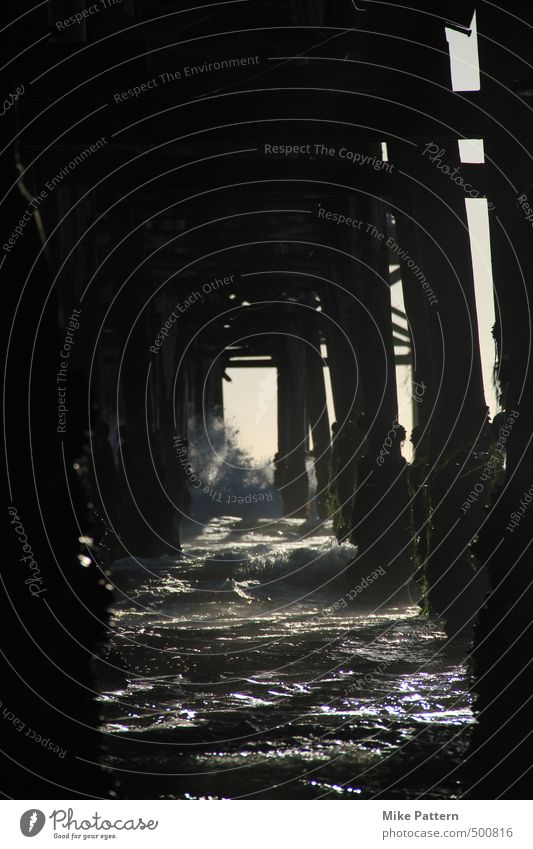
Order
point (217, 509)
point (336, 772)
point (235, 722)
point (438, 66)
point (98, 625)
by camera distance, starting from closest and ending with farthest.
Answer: point (336, 772) < point (98, 625) < point (235, 722) < point (438, 66) < point (217, 509)

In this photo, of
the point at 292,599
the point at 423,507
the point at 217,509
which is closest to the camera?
the point at 423,507

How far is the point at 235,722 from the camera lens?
7.66 meters

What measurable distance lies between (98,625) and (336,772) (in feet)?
5.67

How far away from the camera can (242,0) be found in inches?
428

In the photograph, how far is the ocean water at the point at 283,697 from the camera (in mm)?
6207

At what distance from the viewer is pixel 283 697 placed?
335 inches

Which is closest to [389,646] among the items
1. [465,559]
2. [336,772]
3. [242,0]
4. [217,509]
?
[465,559]

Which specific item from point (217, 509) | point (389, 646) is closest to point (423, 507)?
point (389, 646)

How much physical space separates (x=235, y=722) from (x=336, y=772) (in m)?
1.52

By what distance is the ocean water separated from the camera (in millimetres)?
6207

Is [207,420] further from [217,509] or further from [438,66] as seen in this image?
→ [438,66]

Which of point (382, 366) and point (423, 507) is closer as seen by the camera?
point (423, 507)

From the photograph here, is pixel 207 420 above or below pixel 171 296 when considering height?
below

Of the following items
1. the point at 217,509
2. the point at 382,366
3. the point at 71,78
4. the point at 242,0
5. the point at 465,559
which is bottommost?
the point at 217,509
